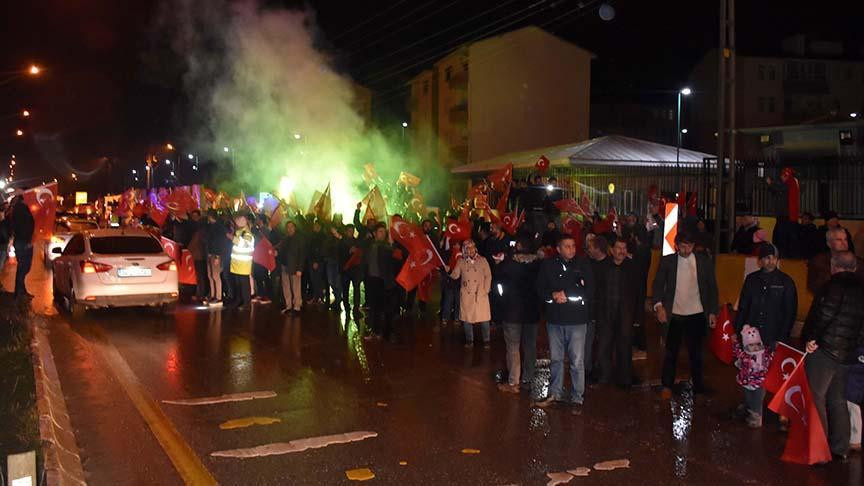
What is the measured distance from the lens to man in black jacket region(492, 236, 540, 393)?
8.00m

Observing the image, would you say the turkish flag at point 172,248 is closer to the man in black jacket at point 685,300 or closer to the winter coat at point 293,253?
the winter coat at point 293,253

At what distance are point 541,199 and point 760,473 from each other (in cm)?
1214

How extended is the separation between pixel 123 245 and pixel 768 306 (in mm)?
10064

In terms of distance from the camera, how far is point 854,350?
6.06 meters

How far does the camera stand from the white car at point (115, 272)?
1251 centimetres

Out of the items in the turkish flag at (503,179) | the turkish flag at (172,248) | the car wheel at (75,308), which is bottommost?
the car wheel at (75,308)

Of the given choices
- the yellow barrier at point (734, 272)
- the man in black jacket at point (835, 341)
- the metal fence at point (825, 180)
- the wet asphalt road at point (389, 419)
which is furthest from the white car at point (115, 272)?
the metal fence at point (825, 180)

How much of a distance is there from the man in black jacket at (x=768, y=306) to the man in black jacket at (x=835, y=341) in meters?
0.69

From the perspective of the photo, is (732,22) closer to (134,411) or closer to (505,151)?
(134,411)

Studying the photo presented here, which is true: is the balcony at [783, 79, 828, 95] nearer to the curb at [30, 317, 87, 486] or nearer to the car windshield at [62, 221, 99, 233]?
the car windshield at [62, 221, 99, 233]

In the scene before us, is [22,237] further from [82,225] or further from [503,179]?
[82,225]

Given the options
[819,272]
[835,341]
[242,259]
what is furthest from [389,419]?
[242,259]

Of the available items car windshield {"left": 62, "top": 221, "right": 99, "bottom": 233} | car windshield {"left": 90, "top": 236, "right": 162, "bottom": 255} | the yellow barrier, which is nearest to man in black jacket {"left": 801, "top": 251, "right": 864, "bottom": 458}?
the yellow barrier

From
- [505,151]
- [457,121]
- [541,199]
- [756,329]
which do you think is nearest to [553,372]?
[756,329]
